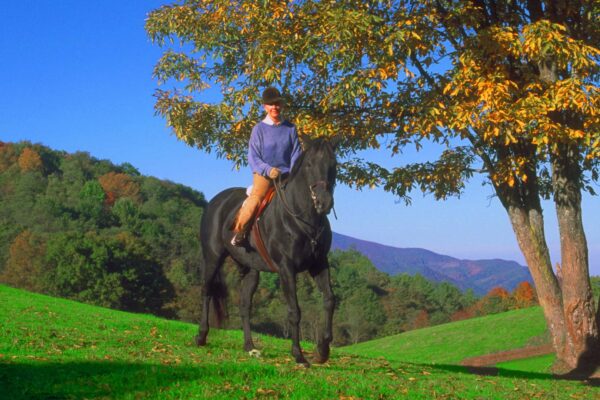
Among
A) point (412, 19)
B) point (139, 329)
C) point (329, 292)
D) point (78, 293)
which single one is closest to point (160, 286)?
point (78, 293)

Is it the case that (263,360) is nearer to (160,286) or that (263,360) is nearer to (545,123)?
(545,123)

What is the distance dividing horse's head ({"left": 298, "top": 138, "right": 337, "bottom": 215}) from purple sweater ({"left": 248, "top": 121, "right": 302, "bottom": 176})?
112cm

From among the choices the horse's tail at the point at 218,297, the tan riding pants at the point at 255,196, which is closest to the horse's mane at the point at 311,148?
the tan riding pants at the point at 255,196

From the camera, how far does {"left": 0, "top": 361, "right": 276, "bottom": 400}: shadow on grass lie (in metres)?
9.39

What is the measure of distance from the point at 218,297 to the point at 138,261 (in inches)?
2394

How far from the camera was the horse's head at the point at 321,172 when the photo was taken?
35.0 ft

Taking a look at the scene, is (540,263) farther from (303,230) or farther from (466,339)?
(466,339)

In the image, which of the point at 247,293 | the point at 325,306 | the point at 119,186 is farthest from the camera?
the point at 119,186

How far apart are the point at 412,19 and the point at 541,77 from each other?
3.93 meters

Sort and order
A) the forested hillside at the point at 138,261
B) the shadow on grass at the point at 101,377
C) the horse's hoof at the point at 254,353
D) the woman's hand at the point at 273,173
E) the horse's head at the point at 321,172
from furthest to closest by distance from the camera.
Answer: the forested hillside at the point at 138,261 < the horse's hoof at the point at 254,353 < the woman's hand at the point at 273,173 < the horse's head at the point at 321,172 < the shadow on grass at the point at 101,377

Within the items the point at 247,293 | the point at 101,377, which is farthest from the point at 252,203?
the point at 101,377

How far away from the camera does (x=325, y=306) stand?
1150cm

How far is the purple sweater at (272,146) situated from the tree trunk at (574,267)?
10.4 metres

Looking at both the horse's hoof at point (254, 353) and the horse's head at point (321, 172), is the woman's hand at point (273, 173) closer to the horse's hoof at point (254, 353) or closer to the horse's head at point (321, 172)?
Result: the horse's head at point (321, 172)
